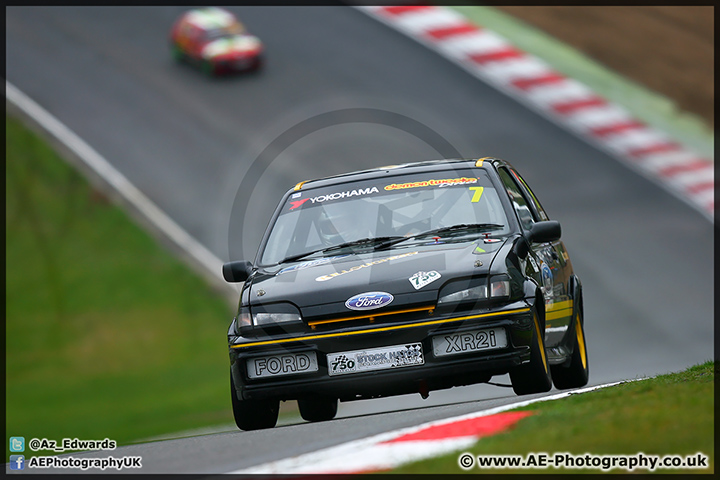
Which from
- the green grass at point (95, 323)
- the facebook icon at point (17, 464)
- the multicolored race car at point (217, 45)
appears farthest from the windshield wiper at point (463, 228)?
the multicolored race car at point (217, 45)

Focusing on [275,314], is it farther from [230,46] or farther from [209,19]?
[209,19]

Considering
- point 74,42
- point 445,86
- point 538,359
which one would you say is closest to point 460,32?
point 445,86

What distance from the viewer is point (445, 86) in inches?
902

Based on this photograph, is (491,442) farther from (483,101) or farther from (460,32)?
(460,32)

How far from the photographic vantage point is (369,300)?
21.2ft

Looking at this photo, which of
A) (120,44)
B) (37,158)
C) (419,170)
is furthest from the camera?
(120,44)

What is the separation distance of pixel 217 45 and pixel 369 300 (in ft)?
63.0

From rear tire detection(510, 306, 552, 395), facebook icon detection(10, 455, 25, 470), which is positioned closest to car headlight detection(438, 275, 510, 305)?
rear tire detection(510, 306, 552, 395)

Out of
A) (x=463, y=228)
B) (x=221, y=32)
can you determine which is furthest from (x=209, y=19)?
(x=463, y=228)

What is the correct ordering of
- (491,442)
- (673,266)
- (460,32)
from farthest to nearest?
(460,32) → (673,266) → (491,442)

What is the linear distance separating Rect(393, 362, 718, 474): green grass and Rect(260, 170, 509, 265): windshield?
1.88 meters

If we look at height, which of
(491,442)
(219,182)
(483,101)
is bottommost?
(491,442)

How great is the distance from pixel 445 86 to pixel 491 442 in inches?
734

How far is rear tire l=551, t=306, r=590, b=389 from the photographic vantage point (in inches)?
325
